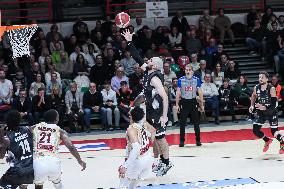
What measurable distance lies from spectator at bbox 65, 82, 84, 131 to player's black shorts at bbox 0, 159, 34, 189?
926cm

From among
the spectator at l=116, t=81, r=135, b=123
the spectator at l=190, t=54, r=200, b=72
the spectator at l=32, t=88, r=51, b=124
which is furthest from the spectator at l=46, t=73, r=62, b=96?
the spectator at l=190, t=54, r=200, b=72

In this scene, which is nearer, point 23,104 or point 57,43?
point 23,104

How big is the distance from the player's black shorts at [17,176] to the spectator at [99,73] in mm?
10661

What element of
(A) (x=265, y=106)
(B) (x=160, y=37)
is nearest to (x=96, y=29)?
Answer: (B) (x=160, y=37)

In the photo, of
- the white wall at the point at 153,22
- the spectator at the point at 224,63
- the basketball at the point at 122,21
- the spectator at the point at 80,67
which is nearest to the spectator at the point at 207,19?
the white wall at the point at 153,22

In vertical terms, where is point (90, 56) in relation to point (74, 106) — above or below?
above

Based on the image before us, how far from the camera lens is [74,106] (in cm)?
1833

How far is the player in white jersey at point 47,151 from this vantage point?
892cm

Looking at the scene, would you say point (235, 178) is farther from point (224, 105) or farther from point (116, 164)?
point (224, 105)

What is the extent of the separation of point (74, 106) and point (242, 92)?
5.02 meters

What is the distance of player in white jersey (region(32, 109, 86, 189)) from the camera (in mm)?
8922

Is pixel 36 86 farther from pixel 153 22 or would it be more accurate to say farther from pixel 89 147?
pixel 153 22

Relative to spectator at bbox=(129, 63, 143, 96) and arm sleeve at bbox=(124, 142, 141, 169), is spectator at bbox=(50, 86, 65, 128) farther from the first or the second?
arm sleeve at bbox=(124, 142, 141, 169)

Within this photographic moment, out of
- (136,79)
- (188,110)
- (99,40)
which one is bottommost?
(188,110)
